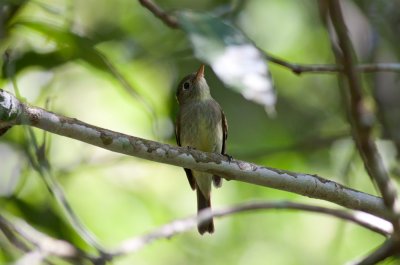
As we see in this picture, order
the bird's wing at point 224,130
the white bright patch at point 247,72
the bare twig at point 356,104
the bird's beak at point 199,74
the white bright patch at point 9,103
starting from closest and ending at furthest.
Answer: the bare twig at point 356,104, the white bright patch at point 9,103, the white bright patch at point 247,72, the bird's wing at point 224,130, the bird's beak at point 199,74

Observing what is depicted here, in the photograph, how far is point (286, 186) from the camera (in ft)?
Answer: 11.1

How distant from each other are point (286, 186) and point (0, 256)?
212 cm

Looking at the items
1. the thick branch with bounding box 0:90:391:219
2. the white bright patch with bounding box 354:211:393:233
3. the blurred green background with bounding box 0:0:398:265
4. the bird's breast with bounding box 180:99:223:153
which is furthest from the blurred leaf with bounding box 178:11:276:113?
the bird's breast with bounding box 180:99:223:153

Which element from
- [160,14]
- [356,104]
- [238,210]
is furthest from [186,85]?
[356,104]

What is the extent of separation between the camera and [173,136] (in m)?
5.50

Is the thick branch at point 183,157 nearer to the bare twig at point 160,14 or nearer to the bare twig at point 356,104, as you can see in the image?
the bare twig at point 160,14

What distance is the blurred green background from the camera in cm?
543

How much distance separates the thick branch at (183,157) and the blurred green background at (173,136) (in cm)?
150

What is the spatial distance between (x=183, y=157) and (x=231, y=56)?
71 cm

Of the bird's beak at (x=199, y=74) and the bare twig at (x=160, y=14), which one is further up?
the bare twig at (x=160, y=14)

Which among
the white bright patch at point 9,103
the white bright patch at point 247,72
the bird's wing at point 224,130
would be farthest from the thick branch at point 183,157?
the bird's wing at point 224,130

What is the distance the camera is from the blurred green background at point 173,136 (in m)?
5.43

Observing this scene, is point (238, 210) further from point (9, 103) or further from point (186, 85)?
point (186, 85)

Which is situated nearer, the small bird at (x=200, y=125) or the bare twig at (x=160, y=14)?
the bare twig at (x=160, y=14)
